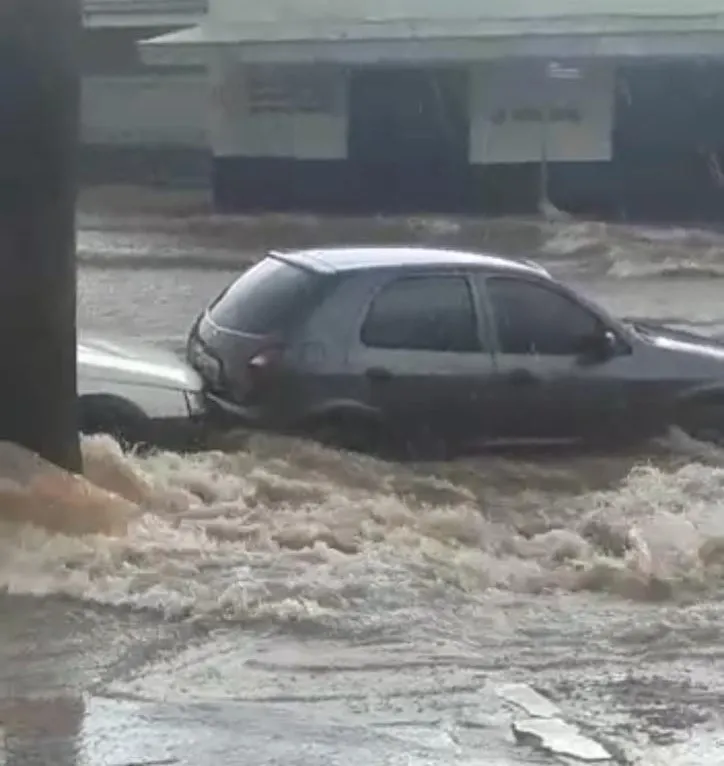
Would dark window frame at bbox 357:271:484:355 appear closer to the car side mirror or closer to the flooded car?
the car side mirror

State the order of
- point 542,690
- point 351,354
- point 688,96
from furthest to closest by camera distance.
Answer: point 688,96
point 351,354
point 542,690

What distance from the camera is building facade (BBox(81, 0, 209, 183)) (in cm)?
3531

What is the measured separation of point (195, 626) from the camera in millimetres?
7445

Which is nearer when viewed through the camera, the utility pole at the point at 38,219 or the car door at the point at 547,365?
the utility pole at the point at 38,219

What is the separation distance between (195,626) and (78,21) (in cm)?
311

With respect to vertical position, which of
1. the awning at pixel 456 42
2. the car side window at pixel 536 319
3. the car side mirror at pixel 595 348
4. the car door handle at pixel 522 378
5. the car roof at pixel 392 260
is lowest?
the car door handle at pixel 522 378

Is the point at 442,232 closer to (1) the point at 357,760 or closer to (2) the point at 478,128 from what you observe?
(2) the point at 478,128

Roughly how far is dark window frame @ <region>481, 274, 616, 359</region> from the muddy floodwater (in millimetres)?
715

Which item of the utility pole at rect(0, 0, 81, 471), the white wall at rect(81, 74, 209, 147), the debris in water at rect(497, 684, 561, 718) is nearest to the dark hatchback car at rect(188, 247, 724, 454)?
the utility pole at rect(0, 0, 81, 471)

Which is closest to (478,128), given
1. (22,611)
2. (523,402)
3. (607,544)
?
(523,402)

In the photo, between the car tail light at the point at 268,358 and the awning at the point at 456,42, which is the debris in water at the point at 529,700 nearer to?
the car tail light at the point at 268,358

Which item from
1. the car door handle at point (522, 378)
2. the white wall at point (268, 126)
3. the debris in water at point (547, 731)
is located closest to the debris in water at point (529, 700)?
the debris in water at point (547, 731)

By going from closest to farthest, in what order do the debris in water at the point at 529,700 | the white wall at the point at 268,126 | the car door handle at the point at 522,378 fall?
the debris in water at the point at 529,700 < the car door handle at the point at 522,378 < the white wall at the point at 268,126

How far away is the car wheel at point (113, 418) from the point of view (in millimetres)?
10141
